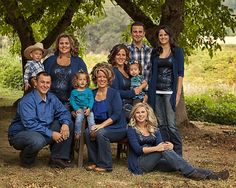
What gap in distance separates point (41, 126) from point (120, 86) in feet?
4.25

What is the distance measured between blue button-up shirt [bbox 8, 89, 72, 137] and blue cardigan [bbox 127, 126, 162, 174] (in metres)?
0.85

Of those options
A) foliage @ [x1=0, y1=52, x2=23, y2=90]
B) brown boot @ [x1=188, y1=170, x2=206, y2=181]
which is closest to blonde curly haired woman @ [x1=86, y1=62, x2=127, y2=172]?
brown boot @ [x1=188, y1=170, x2=206, y2=181]

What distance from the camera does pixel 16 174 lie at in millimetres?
6645

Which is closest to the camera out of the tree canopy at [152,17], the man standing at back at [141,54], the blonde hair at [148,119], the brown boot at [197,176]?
the brown boot at [197,176]

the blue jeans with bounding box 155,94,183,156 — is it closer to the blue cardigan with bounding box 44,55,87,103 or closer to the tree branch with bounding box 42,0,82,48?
the blue cardigan with bounding box 44,55,87,103

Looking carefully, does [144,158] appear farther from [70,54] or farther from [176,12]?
A: [176,12]

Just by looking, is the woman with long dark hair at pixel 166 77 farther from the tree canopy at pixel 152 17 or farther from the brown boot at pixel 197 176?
the tree canopy at pixel 152 17

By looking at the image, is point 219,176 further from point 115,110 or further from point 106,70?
point 106,70

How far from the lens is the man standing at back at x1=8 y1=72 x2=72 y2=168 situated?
22.1ft

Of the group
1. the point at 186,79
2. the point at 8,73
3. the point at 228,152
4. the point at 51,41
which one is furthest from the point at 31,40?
the point at 186,79

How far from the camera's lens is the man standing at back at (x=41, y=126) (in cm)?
674

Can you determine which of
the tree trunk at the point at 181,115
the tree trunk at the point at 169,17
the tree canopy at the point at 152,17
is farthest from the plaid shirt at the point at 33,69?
the tree trunk at the point at 181,115

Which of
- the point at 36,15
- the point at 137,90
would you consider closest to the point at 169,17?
the point at 137,90

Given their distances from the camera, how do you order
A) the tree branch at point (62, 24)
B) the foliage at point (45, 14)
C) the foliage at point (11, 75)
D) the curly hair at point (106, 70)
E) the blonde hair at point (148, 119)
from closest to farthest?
1. the blonde hair at point (148, 119)
2. the curly hair at point (106, 70)
3. the foliage at point (45, 14)
4. the tree branch at point (62, 24)
5. the foliage at point (11, 75)
